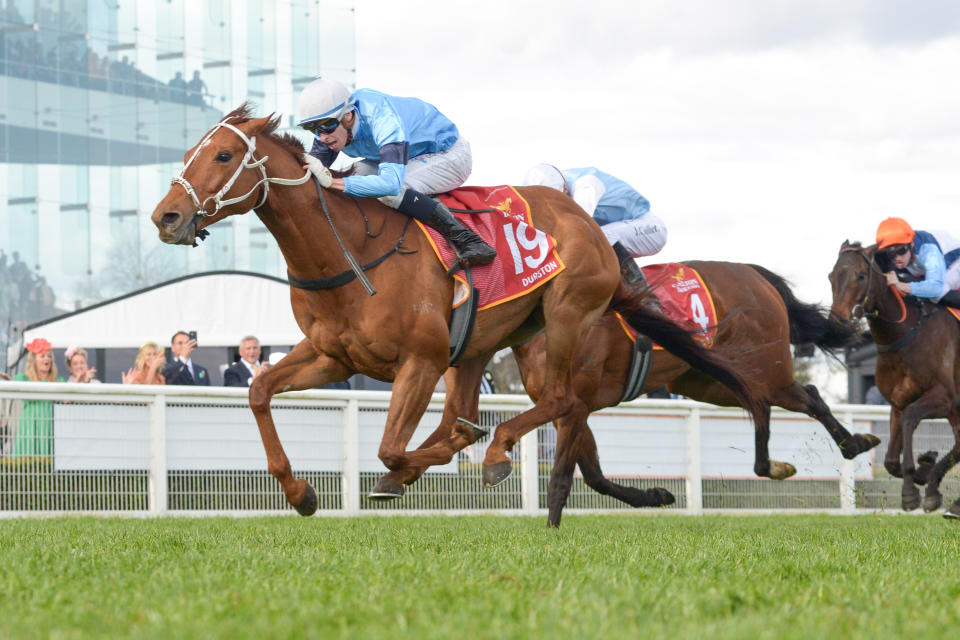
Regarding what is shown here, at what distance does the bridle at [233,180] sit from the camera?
196 inches

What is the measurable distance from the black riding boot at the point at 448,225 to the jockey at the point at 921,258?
449 centimetres

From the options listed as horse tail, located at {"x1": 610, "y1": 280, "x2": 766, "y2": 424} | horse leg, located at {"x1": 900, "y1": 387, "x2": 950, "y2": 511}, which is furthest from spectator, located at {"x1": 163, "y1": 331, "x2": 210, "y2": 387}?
horse leg, located at {"x1": 900, "y1": 387, "x2": 950, "y2": 511}

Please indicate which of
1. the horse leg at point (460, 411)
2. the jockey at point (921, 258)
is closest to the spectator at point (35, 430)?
the horse leg at point (460, 411)

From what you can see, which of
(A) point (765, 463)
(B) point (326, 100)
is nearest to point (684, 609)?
(B) point (326, 100)

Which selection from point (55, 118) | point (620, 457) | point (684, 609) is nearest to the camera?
point (684, 609)

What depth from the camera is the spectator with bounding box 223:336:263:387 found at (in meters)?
10.2

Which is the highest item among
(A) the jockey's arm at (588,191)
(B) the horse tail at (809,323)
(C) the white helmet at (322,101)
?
(C) the white helmet at (322,101)

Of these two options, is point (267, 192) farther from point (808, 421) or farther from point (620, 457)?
point (808, 421)

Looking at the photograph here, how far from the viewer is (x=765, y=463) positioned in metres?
7.90

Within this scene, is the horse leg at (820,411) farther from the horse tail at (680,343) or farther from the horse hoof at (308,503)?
the horse hoof at (308,503)

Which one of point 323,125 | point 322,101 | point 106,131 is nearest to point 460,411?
point 323,125

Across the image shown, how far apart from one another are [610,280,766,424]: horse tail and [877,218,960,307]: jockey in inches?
77.9

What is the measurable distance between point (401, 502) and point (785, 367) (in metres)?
3.37

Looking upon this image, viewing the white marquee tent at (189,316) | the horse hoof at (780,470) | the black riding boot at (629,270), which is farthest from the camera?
the white marquee tent at (189,316)
